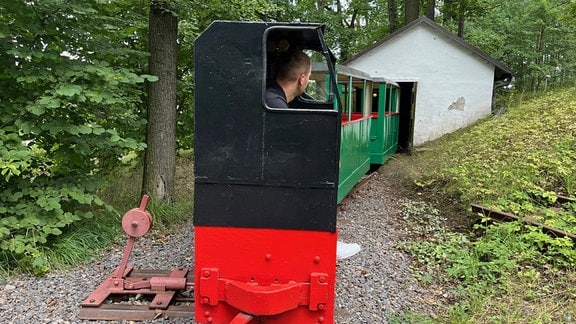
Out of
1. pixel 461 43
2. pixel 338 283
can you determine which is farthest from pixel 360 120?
pixel 461 43

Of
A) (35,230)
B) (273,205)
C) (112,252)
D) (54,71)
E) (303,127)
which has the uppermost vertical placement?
(54,71)

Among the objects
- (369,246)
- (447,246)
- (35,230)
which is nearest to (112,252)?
(35,230)

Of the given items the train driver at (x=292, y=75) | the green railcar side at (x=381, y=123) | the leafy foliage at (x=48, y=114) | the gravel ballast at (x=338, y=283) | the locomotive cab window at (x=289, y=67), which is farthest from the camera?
the green railcar side at (x=381, y=123)

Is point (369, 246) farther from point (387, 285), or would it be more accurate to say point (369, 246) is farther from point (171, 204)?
point (171, 204)

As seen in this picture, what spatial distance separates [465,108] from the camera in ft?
49.3

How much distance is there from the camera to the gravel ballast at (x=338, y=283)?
3768mm

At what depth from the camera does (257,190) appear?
8.67 ft

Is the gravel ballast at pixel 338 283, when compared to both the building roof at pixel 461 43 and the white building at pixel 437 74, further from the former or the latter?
the building roof at pixel 461 43

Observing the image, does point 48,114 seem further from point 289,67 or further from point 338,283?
point 338,283

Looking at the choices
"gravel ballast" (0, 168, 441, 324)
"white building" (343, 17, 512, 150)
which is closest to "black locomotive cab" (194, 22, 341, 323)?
"gravel ballast" (0, 168, 441, 324)

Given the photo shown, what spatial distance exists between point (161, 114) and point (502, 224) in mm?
4751

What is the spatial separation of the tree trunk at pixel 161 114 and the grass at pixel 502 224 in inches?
139

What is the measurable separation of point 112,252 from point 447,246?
4.00 m

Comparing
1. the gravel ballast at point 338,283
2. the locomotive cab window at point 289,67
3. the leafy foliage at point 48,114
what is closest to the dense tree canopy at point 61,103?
the leafy foliage at point 48,114
